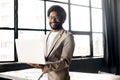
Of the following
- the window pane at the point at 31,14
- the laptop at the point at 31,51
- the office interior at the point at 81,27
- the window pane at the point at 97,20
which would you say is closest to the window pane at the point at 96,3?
the office interior at the point at 81,27

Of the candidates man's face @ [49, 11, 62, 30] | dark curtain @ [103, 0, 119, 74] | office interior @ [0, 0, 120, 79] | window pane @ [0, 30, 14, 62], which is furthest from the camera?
dark curtain @ [103, 0, 119, 74]

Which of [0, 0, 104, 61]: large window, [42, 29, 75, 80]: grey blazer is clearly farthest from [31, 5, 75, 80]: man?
[0, 0, 104, 61]: large window

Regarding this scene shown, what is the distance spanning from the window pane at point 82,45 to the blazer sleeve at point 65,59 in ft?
11.1

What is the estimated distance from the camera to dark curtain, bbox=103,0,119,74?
5082mm

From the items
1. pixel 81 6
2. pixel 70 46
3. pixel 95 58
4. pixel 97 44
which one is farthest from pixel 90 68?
pixel 70 46

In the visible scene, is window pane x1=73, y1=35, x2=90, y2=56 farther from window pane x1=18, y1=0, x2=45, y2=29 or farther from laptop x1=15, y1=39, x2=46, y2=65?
laptop x1=15, y1=39, x2=46, y2=65

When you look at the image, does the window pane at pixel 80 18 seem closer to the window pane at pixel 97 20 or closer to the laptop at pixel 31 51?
the window pane at pixel 97 20

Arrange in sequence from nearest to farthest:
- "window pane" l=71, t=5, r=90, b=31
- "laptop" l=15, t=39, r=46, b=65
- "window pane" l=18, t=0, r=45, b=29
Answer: "laptop" l=15, t=39, r=46, b=65 < "window pane" l=18, t=0, r=45, b=29 < "window pane" l=71, t=5, r=90, b=31

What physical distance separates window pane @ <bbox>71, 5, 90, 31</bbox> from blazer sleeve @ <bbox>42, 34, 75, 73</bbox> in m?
3.41

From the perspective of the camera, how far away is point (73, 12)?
15.3 feet

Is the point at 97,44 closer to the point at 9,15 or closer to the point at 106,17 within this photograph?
the point at 106,17

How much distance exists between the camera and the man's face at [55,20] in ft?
4.14

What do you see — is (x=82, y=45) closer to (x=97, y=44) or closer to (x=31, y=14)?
(x=97, y=44)

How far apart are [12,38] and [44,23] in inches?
28.9
